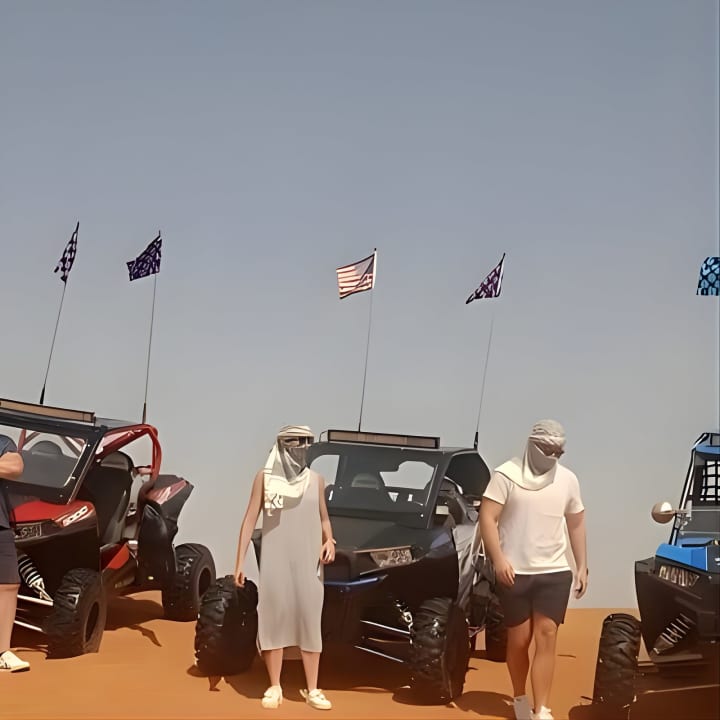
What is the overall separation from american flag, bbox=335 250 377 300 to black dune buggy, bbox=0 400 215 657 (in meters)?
2.55

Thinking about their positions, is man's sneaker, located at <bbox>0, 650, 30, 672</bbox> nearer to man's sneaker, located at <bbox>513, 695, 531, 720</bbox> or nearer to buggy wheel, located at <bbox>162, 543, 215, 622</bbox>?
buggy wheel, located at <bbox>162, 543, 215, 622</bbox>

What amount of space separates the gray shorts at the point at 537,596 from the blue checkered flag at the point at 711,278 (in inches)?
163

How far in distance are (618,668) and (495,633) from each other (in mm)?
2726

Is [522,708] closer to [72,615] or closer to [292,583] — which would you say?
[292,583]

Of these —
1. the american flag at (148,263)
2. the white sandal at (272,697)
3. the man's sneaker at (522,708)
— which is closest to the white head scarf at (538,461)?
the man's sneaker at (522,708)

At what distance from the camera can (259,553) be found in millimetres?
7582

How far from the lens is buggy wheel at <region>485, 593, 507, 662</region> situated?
30.7ft

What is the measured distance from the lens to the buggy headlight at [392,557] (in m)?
7.67

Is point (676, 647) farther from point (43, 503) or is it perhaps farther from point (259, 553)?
point (43, 503)

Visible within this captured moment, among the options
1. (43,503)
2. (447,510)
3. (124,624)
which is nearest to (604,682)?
(447,510)

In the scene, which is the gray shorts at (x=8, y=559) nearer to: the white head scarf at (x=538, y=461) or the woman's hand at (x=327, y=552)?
the woman's hand at (x=327, y=552)

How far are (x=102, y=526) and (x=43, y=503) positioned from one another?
87 cm

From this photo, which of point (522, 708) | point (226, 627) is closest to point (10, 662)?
point (226, 627)

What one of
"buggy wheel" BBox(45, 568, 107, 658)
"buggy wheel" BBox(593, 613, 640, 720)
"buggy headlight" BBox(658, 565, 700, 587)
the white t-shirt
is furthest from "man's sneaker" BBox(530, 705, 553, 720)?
"buggy wheel" BBox(45, 568, 107, 658)
